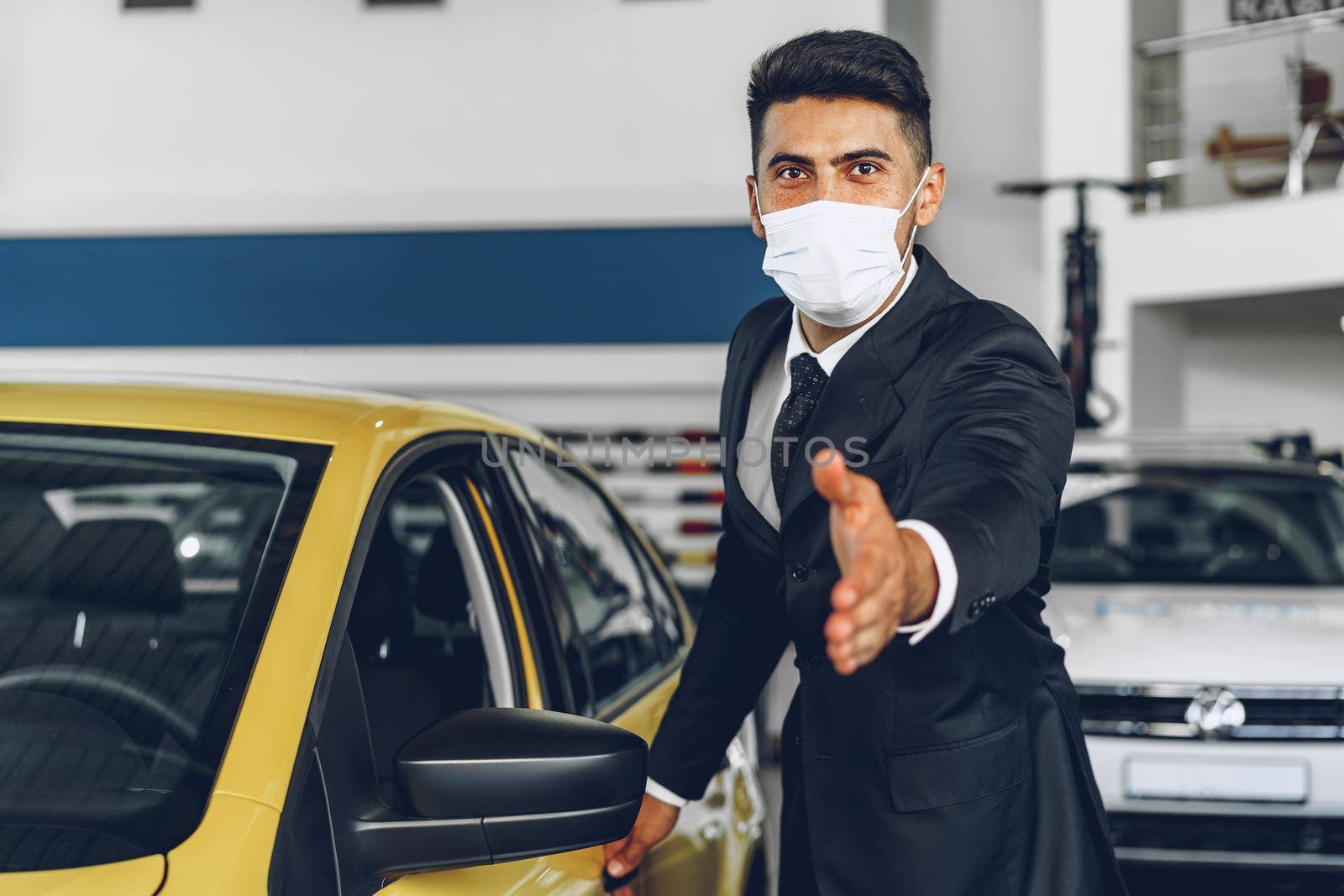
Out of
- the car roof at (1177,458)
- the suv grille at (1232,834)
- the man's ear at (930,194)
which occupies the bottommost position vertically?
the suv grille at (1232,834)

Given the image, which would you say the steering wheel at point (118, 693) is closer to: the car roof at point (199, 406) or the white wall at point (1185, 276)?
the car roof at point (199, 406)

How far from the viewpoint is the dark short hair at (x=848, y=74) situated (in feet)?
5.05

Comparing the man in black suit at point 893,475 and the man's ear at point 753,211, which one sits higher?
the man's ear at point 753,211

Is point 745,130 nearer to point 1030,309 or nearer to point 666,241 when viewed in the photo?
point 666,241

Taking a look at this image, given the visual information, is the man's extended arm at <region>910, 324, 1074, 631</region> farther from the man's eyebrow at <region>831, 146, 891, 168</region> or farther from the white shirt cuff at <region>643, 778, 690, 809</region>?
the white shirt cuff at <region>643, 778, 690, 809</region>

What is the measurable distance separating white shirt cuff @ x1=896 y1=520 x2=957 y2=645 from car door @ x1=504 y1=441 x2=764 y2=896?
789mm

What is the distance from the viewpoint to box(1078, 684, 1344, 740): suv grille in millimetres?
3590

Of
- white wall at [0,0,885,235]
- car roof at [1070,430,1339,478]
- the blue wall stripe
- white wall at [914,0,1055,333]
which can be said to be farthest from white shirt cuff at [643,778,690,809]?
white wall at [914,0,1055,333]

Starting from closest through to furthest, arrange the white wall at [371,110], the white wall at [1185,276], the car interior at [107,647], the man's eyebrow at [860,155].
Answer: the car interior at [107,647] → the man's eyebrow at [860,155] → the white wall at [371,110] → the white wall at [1185,276]

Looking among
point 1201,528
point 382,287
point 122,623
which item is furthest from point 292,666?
point 382,287

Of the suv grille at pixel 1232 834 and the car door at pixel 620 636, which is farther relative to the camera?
the suv grille at pixel 1232 834

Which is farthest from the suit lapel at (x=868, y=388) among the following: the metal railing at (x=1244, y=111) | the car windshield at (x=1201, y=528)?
the metal railing at (x=1244, y=111)

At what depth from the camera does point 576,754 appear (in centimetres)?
140

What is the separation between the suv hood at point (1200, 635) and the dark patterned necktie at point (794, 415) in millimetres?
2218
